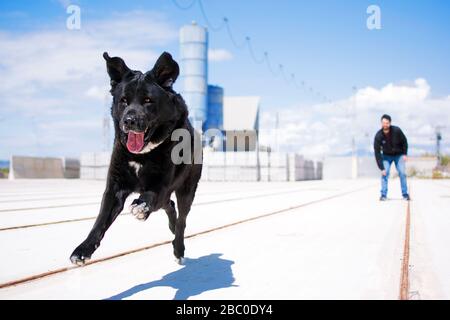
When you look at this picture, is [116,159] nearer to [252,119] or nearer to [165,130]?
[165,130]

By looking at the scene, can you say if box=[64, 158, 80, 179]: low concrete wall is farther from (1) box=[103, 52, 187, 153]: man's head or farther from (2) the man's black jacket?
(1) box=[103, 52, 187, 153]: man's head

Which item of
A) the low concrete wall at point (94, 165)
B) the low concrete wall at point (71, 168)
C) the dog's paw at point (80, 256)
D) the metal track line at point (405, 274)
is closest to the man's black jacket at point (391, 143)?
the metal track line at point (405, 274)

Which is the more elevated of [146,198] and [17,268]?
[146,198]

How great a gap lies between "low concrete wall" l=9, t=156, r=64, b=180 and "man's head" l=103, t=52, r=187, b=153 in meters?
24.5

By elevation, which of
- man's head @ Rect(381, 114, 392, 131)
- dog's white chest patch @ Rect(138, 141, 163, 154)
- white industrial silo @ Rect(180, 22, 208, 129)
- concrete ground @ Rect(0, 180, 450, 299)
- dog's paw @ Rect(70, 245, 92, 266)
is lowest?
concrete ground @ Rect(0, 180, 450, 299)

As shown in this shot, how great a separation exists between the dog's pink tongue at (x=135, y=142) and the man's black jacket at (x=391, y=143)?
8493 millimetres

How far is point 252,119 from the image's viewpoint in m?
56.4

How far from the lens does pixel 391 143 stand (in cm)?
1039

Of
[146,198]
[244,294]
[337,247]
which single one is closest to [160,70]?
[146,198]

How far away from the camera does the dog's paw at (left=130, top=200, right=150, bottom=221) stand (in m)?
2.62

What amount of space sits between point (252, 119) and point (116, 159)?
53.8m

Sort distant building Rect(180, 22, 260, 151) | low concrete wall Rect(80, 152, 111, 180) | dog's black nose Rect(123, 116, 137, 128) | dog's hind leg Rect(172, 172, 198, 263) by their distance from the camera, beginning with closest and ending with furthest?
dog's black nose Rect(123, 116, 137, 128), dog's hind leg Rect(172, 172, 198, 263), low concrete wall Rect(80, 152, 111, 180), distant building Rect(180, 22, 260, 151)

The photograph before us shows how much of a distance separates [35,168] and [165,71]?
85.0ft

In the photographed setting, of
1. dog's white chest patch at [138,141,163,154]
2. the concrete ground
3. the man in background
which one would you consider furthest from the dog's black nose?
the man in background
